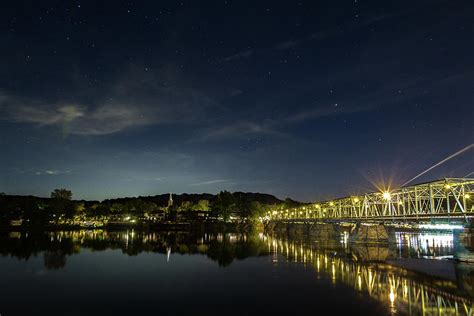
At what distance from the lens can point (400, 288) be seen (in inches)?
1535

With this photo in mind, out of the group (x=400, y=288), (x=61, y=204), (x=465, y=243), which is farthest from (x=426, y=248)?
(x=61, y=204)

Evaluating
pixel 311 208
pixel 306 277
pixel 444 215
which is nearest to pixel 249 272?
pixel 306 277

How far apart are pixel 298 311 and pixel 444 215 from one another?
41.5 meters

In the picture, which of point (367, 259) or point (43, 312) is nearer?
point (43, 312)

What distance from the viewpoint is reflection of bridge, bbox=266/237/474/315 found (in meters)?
31.3

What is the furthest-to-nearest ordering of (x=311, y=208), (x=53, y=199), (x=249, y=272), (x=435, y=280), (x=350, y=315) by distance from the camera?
1. (x=53, y=199)
2. (x=311, y=208)
3. (x=249, y=272)
4. (x=435, y=280)
5. (x=350, y=315)

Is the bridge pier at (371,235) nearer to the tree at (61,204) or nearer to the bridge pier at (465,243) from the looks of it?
the bridge pier at (465,243)

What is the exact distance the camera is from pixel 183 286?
44844mm

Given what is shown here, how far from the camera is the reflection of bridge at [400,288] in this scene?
103ft

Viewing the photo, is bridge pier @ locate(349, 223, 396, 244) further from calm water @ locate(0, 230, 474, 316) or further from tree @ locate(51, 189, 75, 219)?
tree @ locate(51, 189, 75, 219)

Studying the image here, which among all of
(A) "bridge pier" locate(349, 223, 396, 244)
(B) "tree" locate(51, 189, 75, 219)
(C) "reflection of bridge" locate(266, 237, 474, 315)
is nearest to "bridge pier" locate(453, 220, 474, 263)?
(C) "reflection of bridge" locate(266, 237, 474, 315)

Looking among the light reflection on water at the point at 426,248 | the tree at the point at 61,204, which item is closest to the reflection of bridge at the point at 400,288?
the light reflection on water at the point at 426,248

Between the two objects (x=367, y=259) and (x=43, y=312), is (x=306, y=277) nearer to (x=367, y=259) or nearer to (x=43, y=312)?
(x=367, y=259)

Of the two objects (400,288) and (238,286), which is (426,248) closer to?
(400,288)
